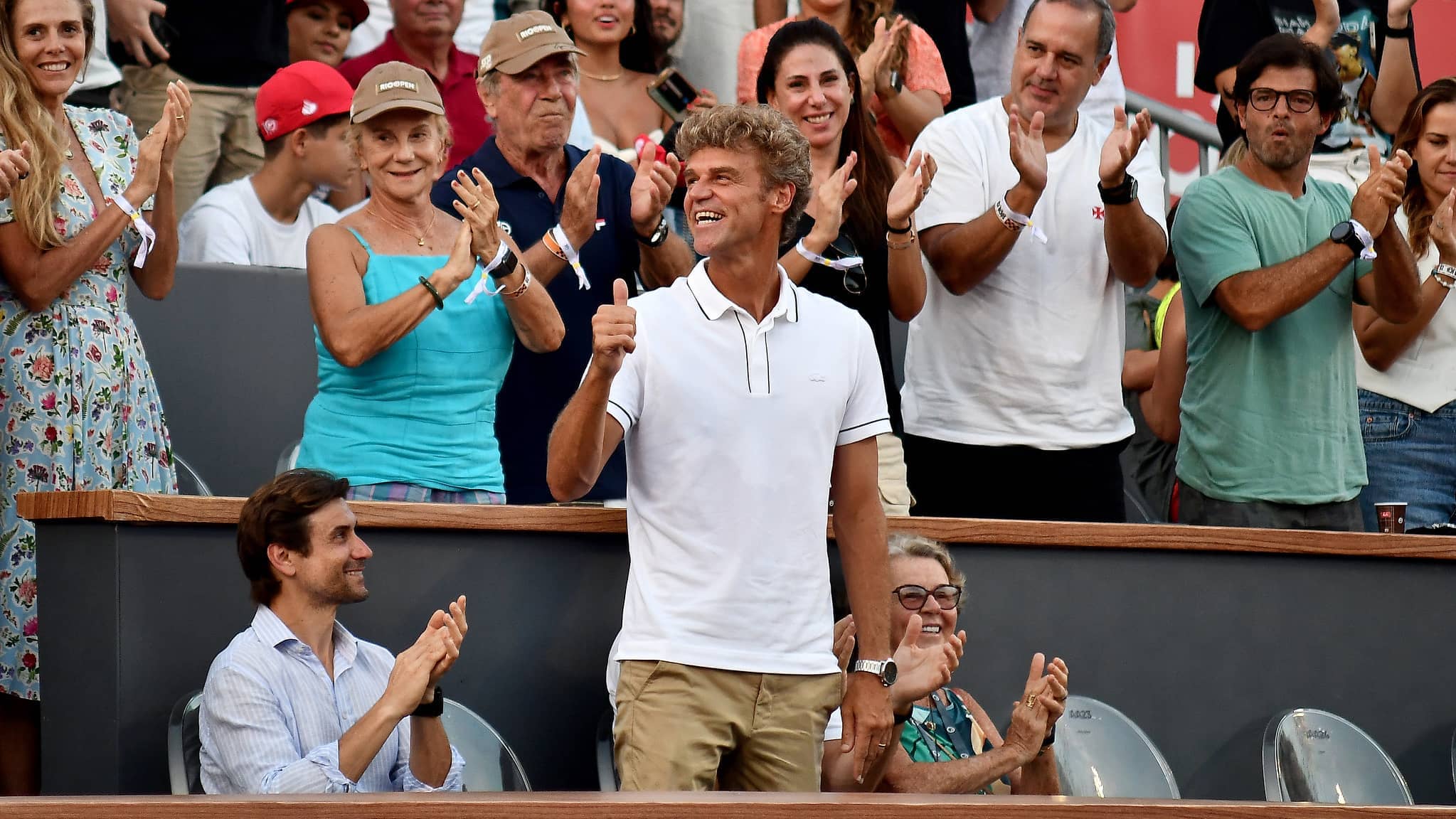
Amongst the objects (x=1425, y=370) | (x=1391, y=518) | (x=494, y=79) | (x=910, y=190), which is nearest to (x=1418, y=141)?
(x=1425, y=370)

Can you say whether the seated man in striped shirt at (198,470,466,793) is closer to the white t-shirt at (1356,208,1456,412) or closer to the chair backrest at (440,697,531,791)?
the chair backrest at (440,697,531,791)

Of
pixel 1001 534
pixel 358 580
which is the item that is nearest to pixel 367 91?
pixel 358 580

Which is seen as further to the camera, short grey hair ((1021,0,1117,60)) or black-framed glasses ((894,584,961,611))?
short grey hair ((1021,0,1117,60))

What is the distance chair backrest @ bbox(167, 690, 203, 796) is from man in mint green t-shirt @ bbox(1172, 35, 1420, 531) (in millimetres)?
2597

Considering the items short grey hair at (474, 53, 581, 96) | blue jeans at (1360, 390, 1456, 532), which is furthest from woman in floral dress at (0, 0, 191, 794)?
blue jeans at (1360, 390, 1456, 532)

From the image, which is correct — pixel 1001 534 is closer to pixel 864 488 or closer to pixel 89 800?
pixel 864 488

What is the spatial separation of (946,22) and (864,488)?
3.01 metres

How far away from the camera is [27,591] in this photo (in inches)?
157

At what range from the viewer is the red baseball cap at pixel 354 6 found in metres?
6.01

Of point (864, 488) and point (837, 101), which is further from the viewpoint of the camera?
point (837, 101)

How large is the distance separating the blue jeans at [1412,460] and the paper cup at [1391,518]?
29cm

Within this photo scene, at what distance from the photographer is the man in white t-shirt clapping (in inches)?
204

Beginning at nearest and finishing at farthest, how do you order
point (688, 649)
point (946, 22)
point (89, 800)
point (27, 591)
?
point (89, 800) → point (688, 649) → point (27, 591) → point (946, 22)

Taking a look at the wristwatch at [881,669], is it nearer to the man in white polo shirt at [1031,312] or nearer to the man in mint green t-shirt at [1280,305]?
Result: the man in white polo shirt at [1031,312]
